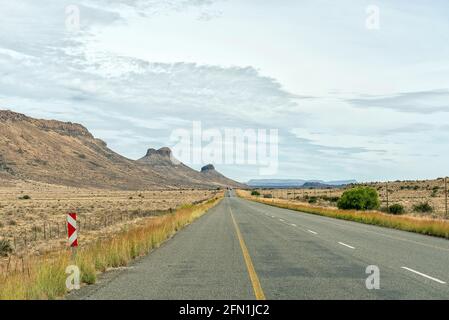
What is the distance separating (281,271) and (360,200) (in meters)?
44.1

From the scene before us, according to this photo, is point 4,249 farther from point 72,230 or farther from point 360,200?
point 360,200

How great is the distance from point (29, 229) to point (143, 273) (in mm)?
22270

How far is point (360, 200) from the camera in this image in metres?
54.5

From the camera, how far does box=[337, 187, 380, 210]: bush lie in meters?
54.6

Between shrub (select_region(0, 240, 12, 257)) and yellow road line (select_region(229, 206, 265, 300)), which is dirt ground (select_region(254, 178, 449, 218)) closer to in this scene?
yellow road line (select_region(229, 206, 265, 300))

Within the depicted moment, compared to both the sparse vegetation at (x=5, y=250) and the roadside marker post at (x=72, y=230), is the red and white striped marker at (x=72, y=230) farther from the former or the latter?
the sparse vegetation at (x=5, y=250)

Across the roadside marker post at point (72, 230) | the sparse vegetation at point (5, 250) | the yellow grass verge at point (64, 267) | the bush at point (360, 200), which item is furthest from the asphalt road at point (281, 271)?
the bush at point (360, 200)

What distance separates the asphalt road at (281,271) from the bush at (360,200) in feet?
113

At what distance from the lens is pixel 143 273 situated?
1220 centimetres

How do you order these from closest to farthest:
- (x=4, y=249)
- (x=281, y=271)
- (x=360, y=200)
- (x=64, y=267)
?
(x=64, y=267) < (x=281, y=271) < (x=4, y=249) < (x=360, y=200)

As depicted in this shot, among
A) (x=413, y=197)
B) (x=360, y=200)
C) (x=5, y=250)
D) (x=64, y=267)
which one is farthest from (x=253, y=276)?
(x=413, y=197)
